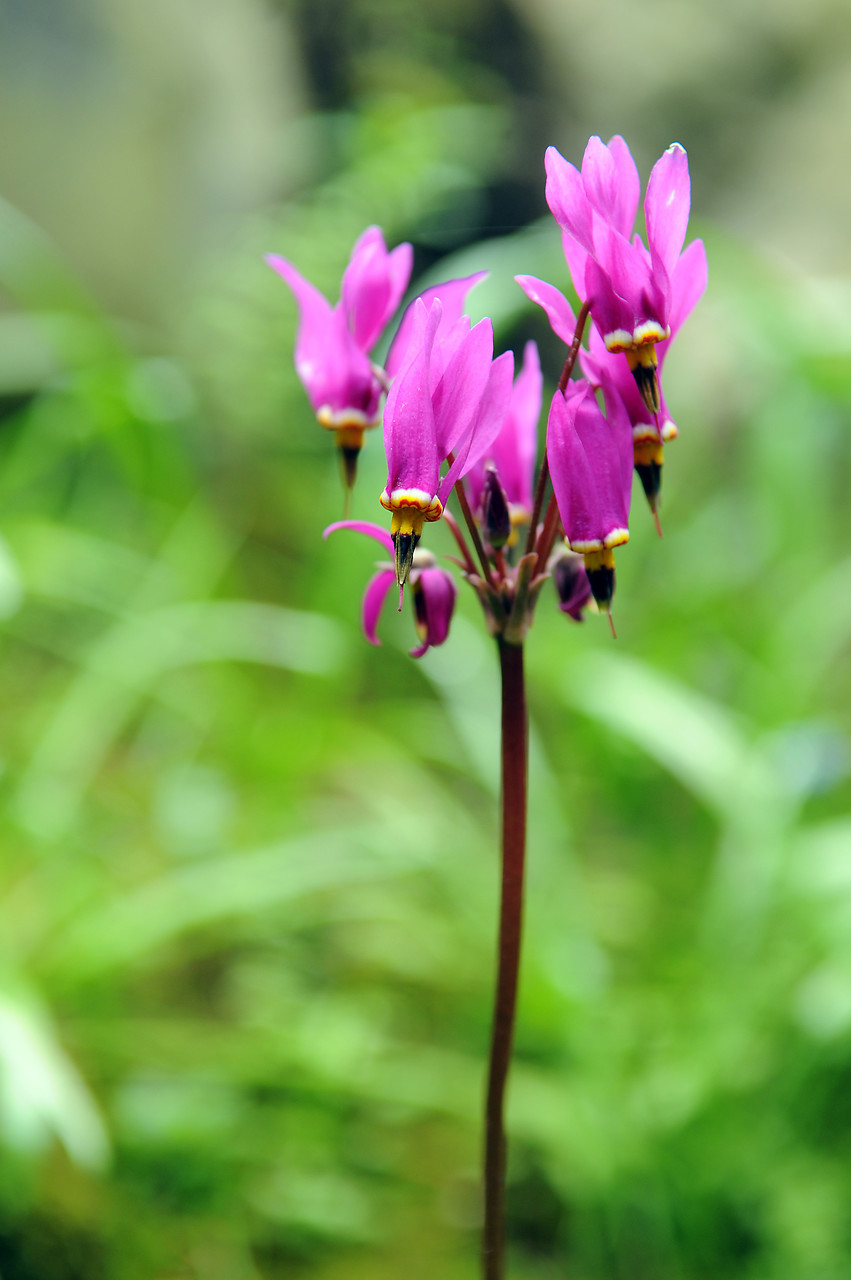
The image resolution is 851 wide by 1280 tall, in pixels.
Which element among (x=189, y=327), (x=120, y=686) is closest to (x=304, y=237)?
(x=189, y=327)

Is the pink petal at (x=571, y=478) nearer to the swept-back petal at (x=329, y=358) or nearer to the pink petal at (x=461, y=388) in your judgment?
the pink petal at (x=461, y=388)

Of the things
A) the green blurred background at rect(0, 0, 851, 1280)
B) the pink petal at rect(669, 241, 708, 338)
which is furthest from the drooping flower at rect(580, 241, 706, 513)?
the green blurred background at rect(0, 0, 851, 1280)

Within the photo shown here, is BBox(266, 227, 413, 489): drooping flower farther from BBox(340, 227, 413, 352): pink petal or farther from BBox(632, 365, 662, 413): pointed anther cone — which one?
BBox(632, 365, 662, 413): pointed anther cone

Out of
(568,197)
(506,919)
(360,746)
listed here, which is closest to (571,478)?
(568,197)

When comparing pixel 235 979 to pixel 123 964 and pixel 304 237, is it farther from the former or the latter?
pixel 304 237

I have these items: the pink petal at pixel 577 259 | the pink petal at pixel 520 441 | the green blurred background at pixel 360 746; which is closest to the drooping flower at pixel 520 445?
the pink petal at pixel 520 441
